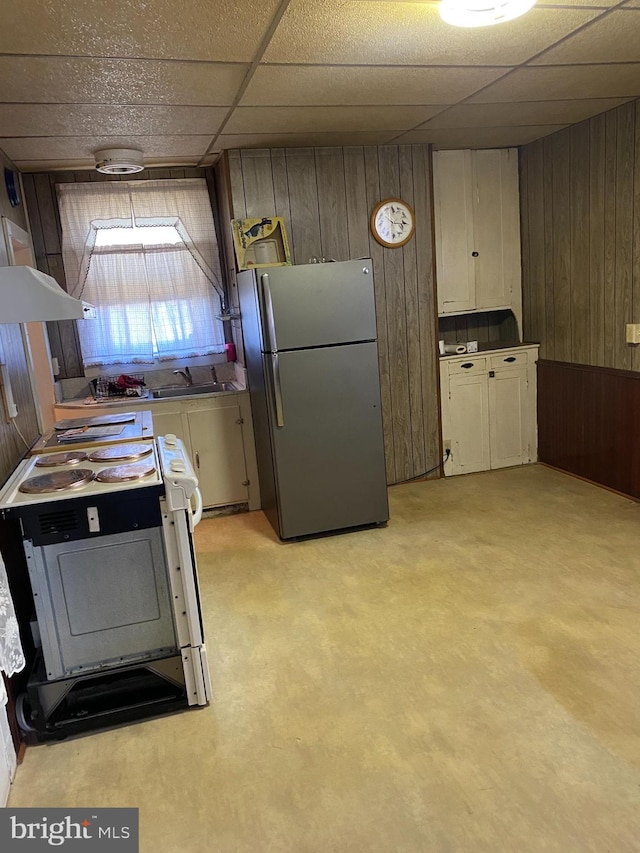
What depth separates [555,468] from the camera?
4641mm

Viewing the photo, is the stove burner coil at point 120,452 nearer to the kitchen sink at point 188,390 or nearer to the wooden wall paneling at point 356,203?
the kitchen sink at point 188,390

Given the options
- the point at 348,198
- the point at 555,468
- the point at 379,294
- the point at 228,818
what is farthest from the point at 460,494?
the point at 228,818

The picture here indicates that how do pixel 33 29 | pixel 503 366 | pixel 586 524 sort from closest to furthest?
pixel 33 29 < pixel 586 524 < pixel 503 366

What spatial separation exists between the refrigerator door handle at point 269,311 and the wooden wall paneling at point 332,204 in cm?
83

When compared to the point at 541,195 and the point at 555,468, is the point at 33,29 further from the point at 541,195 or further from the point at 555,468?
the point at 555,468

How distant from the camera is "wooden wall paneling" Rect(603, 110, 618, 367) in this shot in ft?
12.1

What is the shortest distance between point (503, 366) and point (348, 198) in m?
1.65

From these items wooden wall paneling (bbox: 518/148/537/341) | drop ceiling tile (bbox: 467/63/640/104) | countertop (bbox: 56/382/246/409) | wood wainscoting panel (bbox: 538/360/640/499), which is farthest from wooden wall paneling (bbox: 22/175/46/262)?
wood wainscoting panel (bbox: 538/360/640/499)

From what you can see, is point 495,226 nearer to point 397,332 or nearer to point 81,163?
point 397,332

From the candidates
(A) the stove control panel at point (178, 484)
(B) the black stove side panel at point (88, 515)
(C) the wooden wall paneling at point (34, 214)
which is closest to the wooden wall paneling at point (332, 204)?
(C) the wooden wall paneling at point (34, 214)

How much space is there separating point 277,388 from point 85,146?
164 cm

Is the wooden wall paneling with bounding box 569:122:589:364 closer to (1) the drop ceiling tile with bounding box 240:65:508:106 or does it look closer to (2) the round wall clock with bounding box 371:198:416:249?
(2) the round wall clock with bounding box 371:198:416:249

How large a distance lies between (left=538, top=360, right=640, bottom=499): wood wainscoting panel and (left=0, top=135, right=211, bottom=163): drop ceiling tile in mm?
2799

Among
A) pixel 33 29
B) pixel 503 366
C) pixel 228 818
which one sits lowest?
pixel 228 818
